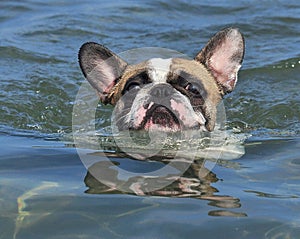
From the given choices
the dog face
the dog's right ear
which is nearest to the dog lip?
the dog face

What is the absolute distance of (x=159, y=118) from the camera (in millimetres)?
4641

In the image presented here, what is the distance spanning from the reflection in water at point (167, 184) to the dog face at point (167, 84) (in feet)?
2.35

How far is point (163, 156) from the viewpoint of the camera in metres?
4.30

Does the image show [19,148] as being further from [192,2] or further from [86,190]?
[192,2]

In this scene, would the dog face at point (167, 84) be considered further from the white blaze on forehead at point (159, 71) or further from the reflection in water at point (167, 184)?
the reflection in water at point (167, 184)

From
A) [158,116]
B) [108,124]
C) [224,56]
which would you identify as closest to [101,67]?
[108,124]

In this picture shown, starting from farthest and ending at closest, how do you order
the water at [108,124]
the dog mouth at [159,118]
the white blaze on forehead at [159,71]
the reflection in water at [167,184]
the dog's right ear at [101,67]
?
1. the dog's right ear at [101,67]
2. the white blaze on forehead at [159,71]
3. the dog mouth at [159,118]
4. the reflection in water at [167,184]
5. the water at [108,124]

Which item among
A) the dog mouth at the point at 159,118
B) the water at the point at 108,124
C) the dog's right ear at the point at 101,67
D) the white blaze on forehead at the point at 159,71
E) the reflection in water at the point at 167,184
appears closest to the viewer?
the water at the point at 108,124

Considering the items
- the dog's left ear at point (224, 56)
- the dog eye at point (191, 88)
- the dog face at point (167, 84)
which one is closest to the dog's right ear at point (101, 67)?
the dog face at point (167, 84)

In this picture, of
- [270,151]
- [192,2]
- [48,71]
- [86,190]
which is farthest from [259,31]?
[86,190]

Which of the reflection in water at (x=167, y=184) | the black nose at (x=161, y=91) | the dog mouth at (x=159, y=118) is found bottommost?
the reflection in water at (x=167, y=184)

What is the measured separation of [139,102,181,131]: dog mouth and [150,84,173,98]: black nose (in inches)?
3.3

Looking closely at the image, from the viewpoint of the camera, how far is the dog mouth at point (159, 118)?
4621mm

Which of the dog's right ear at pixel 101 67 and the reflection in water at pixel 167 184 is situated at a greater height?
the dog's right ear at pixel 101 67
